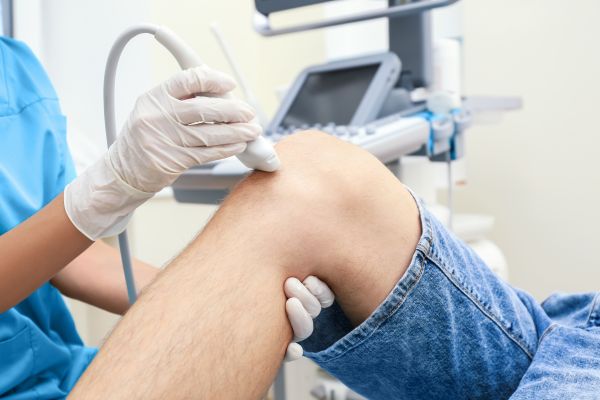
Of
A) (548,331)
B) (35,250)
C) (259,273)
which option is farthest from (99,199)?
(548,331)

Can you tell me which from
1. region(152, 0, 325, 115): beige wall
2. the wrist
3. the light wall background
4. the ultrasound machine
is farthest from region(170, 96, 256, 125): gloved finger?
region(152, 0, 325, 115): beige wall

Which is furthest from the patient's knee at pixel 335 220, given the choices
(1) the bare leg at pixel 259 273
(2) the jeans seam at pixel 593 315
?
(2) the jeans seam at pixel 593 315

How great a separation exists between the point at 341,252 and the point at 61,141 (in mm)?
558

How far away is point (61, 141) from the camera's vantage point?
0.98 m

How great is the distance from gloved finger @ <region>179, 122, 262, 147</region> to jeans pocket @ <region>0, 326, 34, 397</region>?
0.40 metres

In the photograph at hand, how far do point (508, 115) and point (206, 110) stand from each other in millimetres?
1435

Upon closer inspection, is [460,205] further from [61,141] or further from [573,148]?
[61,141]

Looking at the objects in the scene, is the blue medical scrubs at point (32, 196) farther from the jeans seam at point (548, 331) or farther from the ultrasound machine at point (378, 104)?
the jeans seam at point (548, 331)

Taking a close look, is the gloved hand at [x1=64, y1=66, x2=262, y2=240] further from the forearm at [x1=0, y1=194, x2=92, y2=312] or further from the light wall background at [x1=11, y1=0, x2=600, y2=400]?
the light wall background at [x1=11, y1=0, x2=600, y2=400]

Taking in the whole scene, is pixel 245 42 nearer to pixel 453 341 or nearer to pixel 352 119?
pixel 352 119

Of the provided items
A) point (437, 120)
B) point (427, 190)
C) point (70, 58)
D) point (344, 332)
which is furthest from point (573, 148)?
point (70, 58)

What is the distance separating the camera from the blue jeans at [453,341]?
655 mm

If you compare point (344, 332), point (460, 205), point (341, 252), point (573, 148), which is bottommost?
point (460, 205)

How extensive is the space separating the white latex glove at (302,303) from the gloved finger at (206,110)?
0.18m
